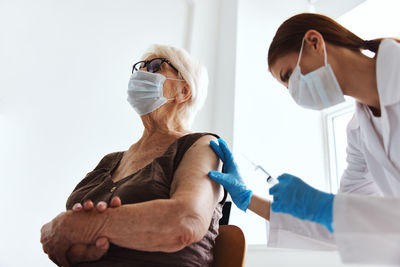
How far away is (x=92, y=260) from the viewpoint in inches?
Answer: 39.0

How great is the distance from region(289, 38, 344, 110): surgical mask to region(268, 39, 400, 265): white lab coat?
13cm

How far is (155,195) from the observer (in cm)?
108

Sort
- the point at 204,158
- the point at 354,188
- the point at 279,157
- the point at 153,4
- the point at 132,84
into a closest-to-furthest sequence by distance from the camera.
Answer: the point at 204,158, the point at 354,188, the point at 132,84, the point at 279,157, the point at 153,4

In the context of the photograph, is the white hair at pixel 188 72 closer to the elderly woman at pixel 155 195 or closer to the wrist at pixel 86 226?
the elderly woman at pixel 155 195

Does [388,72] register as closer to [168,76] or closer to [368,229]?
[368,229]

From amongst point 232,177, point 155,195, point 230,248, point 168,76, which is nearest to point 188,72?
point 168,76

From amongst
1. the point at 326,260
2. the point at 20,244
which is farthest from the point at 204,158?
the point at 20,244

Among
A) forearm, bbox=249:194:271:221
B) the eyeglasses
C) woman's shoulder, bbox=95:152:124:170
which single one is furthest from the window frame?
woman's shoulder, bbox=95:152:124:170

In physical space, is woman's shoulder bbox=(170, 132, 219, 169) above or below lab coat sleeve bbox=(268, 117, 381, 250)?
above

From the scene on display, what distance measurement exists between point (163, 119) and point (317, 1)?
1860mm

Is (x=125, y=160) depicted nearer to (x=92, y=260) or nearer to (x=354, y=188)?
(x=92, y=260)

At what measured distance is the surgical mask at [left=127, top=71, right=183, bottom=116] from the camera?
1.47 m

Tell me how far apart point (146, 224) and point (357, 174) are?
86 cm

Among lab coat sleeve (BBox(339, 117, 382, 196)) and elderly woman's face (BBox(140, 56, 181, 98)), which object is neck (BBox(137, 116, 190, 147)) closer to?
elderly woman's face (BBox(140, 56, 181, 98))
